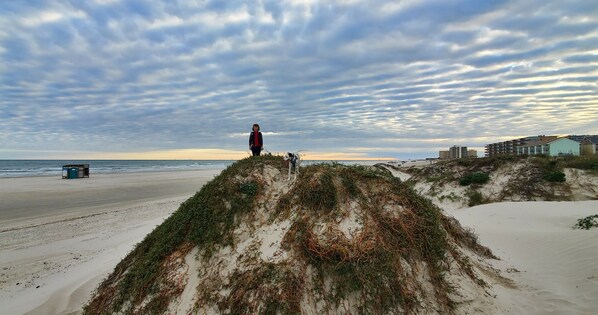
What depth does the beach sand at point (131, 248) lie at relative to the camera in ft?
19.3

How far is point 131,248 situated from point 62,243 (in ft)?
9.15

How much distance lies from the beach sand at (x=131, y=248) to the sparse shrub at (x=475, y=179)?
13.0ft

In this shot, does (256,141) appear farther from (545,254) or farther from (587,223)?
(587,223)

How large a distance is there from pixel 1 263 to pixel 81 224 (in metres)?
4.62

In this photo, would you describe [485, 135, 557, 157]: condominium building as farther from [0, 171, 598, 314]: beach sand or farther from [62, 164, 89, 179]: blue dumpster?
[62, 164, 89, 179]: blue dumpster

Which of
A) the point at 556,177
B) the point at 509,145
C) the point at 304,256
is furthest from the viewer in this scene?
the point at 509,145

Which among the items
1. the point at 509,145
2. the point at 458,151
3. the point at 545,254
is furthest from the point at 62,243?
the point at 458,151

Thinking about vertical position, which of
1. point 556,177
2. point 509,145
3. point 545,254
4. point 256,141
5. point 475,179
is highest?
point 509,145

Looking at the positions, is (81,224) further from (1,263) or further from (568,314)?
(568,314)

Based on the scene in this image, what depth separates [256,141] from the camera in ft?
28.6

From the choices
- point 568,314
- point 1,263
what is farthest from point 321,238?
point 1,263

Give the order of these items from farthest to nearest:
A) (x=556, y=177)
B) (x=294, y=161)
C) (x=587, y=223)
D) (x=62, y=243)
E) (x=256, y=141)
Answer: (x=556, y=177) < (x=62, y=243) < (x=587, y=223) < (x=256, y=141) < (x=294, y=161)

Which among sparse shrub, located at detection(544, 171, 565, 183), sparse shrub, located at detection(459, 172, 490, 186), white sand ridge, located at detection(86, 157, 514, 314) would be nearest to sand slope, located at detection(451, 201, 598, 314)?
white sand ridge, located at detection(86, 157, 514, 314)

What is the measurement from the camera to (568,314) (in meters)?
5.12
